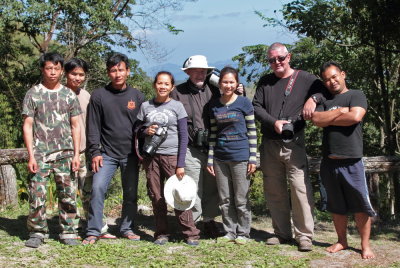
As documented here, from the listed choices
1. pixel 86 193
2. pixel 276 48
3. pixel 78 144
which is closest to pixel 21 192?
Answer: pixel 86 193

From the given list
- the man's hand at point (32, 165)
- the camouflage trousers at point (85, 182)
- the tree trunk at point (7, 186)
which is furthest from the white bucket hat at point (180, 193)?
the tree trunk at point (7, 186)

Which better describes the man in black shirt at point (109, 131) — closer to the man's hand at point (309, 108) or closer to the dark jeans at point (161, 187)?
the dark jeans at point (161, 187)

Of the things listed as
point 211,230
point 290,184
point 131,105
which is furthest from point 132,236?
point 290,184

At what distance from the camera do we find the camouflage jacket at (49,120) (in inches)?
199

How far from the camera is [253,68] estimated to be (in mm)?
14953

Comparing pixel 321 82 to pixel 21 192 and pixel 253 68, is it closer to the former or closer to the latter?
pixel 21 192

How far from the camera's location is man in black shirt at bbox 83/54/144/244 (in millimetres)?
5234

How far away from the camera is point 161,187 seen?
5.39m

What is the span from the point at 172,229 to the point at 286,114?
7.25 ft

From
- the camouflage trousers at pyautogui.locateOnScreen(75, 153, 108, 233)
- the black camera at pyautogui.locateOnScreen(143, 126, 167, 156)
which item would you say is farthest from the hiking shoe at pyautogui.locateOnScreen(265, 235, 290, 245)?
the camouflage trousers at pyautogui.locateOnScreen(75, 153, 108, 233)

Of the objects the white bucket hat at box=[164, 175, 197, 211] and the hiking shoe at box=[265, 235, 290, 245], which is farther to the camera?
the hiking shoe at box=[265, 235, 290, 245]

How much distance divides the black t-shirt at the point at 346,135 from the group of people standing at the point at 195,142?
0.02 m

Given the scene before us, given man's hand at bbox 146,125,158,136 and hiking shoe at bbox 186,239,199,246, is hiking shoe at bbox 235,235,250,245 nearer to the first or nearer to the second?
hiking shoe at bbox 186,239,199,246

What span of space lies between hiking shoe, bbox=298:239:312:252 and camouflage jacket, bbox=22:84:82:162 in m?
2.64
